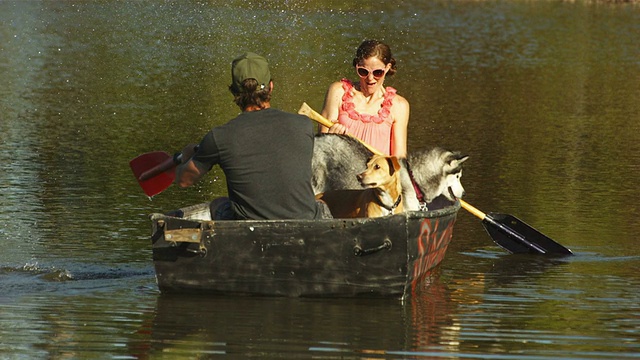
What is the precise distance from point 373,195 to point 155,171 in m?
1.66

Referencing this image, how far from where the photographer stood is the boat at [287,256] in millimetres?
9516

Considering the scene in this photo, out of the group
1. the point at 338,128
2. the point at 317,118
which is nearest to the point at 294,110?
the point at 338,128

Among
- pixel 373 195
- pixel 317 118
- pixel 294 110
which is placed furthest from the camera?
pixel 294 110

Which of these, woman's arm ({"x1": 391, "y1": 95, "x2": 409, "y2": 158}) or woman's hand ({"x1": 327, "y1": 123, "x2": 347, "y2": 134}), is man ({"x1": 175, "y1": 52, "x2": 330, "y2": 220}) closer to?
woman's hand ({"x1": 327, "y1": 123, "x2": 347, "y2": 134})

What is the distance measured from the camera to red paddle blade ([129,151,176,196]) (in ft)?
33.7

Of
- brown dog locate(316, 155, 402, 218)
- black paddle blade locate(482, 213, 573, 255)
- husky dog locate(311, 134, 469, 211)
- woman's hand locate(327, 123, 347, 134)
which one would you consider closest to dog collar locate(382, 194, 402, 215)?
brown dog locate(316, 155, 402, 218)

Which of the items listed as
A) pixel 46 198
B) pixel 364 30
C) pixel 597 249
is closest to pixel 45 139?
pixel 46 198

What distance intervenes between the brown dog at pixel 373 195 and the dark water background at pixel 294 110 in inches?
28.7

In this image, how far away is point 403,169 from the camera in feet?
36.6

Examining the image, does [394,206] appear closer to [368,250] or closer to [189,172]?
[368,250]

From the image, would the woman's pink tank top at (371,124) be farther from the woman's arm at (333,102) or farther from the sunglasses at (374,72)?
the sunglasses at (374,72)

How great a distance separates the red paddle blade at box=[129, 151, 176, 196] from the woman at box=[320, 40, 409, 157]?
1.75m

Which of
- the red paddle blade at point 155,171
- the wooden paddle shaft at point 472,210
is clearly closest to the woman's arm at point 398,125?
the wooden paddle shaft at point 472,210

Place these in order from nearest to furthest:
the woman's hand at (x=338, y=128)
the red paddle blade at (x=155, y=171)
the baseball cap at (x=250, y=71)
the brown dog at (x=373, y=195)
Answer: the baseball cap at (x=250, y=71) < the brown dog at (x=373, y=195) < the red paddle blade at (x=155, y=171) < the woman's hand at (x=338, y=128)
